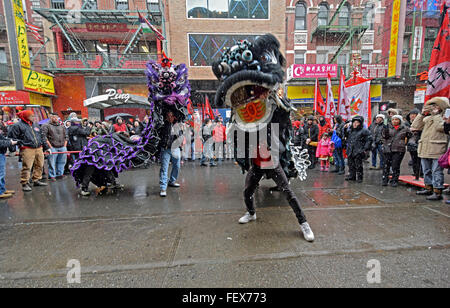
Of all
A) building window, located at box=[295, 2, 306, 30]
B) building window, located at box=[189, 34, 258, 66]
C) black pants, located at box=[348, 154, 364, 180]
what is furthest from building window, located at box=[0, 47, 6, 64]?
black pants, located at box=[348, 154, 364, 180]

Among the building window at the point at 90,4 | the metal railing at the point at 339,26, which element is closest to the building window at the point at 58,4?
the building window at the point at 90,4

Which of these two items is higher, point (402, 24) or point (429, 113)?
point (402, 24)

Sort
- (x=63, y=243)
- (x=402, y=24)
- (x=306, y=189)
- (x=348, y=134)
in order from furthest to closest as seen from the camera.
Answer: (x=402, y=24) → (x=348, y=134) → (x=306, y=189) → (x=63, y=243)

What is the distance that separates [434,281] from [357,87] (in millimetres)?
5768

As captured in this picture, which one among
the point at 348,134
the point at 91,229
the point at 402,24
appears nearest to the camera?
the point at 91,229

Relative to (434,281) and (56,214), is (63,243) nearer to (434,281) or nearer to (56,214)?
(56,214)

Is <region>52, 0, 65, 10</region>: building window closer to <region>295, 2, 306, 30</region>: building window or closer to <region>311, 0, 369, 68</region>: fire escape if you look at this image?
<region>295, 2, 306, 30</region>: building window

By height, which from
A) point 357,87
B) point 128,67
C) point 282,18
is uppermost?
point 282,18

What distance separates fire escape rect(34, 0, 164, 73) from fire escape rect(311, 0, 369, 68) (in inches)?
427

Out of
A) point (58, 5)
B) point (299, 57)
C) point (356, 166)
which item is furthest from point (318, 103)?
point (58, 5)

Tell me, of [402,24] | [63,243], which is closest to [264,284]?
[63,243]

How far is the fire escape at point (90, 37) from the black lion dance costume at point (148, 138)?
39.3 feet

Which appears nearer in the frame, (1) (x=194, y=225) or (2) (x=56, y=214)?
(1) (x=194, y=225)

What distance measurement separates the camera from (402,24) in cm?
1205
